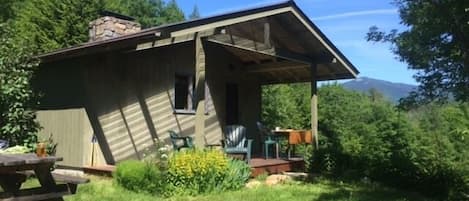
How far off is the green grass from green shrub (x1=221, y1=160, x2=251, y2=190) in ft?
0.67

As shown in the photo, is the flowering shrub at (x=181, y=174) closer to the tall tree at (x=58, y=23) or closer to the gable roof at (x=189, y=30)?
the gable roof at (x=189, y=30)

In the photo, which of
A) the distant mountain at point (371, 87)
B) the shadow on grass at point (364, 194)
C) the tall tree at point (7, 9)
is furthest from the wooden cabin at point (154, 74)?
the tall tree at point (7, 9)

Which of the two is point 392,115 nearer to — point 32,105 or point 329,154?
point 329,154

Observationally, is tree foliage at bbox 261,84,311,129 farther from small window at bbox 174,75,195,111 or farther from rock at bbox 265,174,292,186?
rock at bbox 265,174,292,186

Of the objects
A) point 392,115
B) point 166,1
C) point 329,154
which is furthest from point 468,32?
point 166,1

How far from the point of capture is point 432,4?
7.52m

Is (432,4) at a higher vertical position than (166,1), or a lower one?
lower

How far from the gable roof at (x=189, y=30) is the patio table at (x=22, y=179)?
4.15 metres

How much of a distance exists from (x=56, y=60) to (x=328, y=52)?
6505mm

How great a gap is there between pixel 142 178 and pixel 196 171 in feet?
2.97

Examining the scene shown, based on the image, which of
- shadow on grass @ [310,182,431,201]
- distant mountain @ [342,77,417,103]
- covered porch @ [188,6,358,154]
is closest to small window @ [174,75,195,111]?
covered porch @ [188,6,358,154]

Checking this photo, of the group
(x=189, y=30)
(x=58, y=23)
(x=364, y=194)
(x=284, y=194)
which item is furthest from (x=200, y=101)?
(x=58, y=23)

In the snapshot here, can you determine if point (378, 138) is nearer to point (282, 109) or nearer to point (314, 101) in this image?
point (282, 109)

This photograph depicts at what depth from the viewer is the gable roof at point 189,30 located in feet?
29.4
